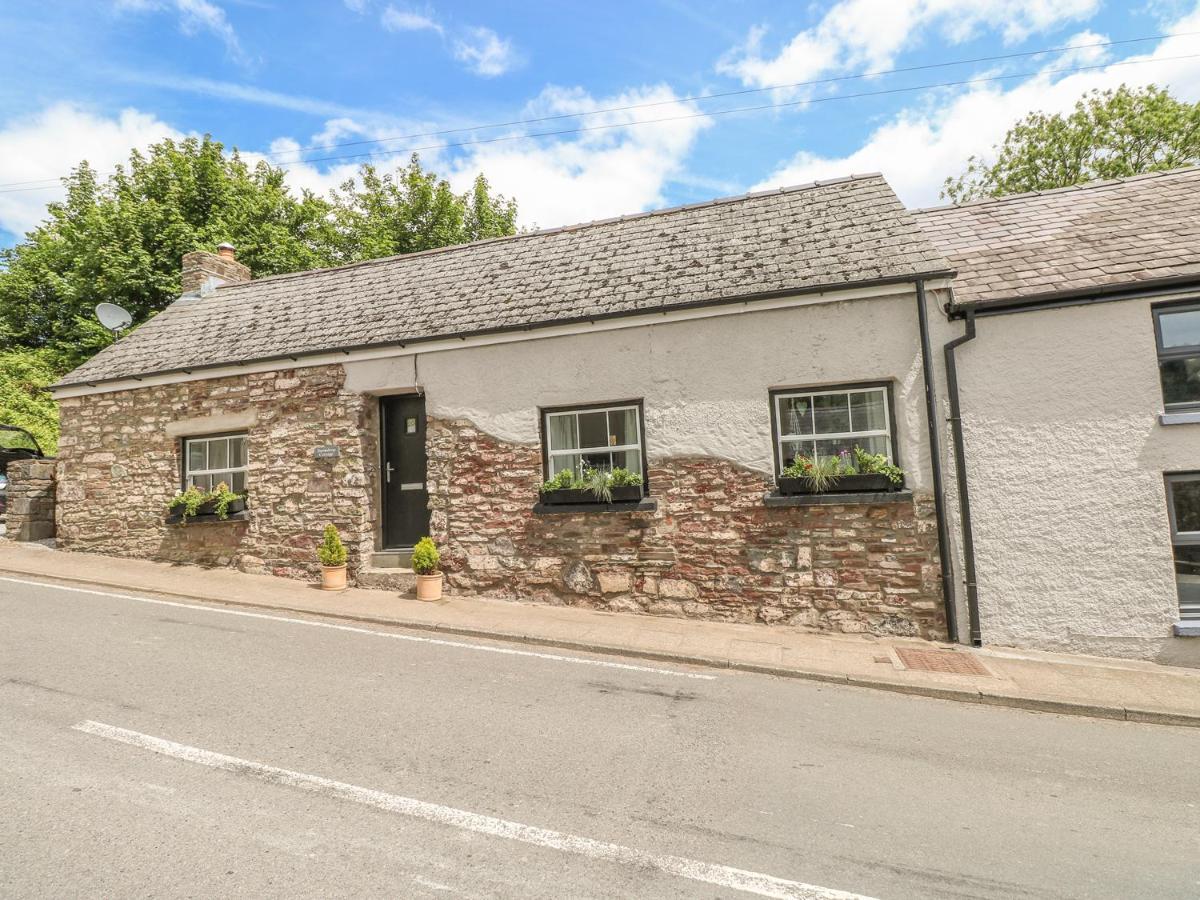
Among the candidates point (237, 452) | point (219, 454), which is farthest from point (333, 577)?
point (219, 454)

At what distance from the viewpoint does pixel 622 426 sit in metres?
9.05

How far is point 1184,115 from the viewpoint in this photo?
802 inches

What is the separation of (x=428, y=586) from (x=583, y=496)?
2.54 m

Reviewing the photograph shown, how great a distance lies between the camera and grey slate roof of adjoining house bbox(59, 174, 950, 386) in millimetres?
8570

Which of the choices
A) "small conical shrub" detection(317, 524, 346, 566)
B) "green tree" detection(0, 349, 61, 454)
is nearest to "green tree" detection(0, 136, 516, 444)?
"green tree" detection(0, 349, 61, 454)

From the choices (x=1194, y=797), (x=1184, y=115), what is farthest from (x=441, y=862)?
(x=1184, y=115)

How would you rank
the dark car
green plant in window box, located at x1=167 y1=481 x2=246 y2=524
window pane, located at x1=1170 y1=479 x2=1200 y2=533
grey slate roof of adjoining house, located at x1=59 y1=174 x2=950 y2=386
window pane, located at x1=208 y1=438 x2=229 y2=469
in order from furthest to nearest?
the dark car < window pane, located at x1=208 y1=438 x2=229 y2=469 < green plant in window box, located at x1=167 y1=481 x2=246 y2=524 < grey slate roof of adjoining house, located at x1=59 y1=174 x2=950 y2=386 < window pane, located at x1=1170 y1=479 x2=1200 y2=533

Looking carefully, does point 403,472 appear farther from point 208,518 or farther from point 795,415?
point 795,415

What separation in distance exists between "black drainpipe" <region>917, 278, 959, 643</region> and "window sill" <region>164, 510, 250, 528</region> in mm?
10115

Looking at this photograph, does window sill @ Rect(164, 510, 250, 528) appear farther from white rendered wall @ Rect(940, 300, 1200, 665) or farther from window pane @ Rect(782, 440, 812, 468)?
white rendered wall @ Rect(940, 300, 1200, 665)

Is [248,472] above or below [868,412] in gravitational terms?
below

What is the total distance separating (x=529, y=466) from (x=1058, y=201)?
345 inches

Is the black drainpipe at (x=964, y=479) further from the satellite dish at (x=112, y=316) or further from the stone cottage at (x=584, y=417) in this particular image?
the satellite dish at (x=112, y=316)

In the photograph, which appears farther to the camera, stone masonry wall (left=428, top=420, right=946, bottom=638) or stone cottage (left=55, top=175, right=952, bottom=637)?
stone cottage (left=55, top=175, right=952, bottom=637)
